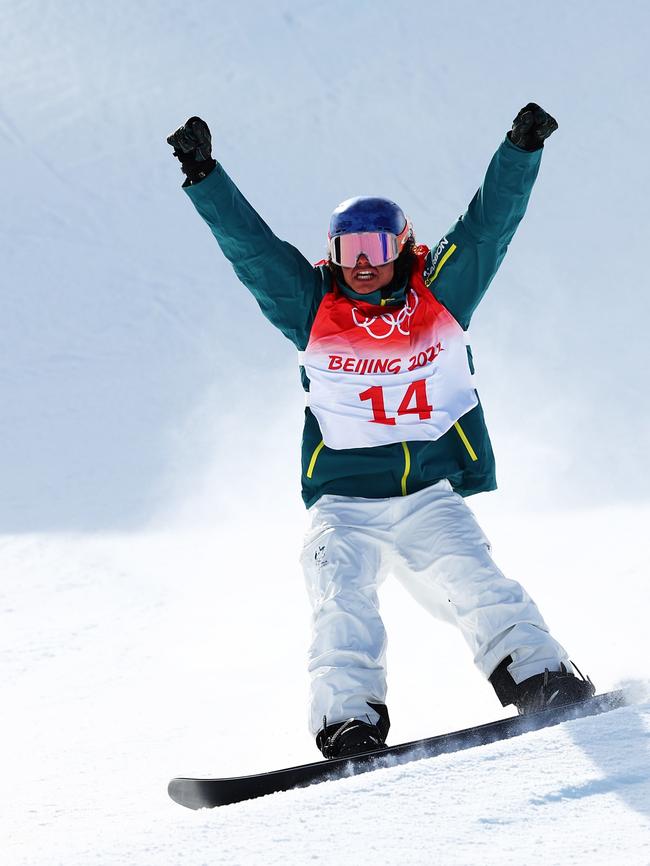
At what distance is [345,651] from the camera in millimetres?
2553

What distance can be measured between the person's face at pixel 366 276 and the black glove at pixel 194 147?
48cm

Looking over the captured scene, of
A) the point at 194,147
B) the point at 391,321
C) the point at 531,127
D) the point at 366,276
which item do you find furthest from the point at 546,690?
the point at 194,147

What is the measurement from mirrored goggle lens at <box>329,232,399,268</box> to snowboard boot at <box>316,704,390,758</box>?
122cm

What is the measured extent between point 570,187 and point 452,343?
741 centimetres

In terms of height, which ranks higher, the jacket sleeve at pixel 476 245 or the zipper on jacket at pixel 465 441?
the jacket sleeve at pixel 476 245

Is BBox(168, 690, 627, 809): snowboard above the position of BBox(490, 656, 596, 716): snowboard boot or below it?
below

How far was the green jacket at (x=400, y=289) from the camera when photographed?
2.98 metres

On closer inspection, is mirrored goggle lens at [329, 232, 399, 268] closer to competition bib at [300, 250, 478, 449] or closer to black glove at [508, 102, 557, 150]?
competition bib at [300, 250, 478, 449]

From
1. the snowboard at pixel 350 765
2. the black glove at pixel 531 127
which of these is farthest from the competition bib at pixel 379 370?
the snowboard at pixel 350 765

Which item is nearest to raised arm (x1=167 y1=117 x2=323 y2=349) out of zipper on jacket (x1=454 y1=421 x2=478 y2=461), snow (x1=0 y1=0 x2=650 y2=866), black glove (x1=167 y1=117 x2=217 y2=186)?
black glove (x1=167 y1=117 x2=217 y2=186)

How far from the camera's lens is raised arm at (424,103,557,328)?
9.80 ft

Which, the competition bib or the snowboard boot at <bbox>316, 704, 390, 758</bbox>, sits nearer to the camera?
the snowboard boot at <bbox>316, 704, 390, 758</bbox>

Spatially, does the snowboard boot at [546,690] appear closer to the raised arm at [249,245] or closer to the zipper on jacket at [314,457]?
the zipper on jacket at [314,457]

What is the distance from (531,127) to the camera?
2.93 meters
